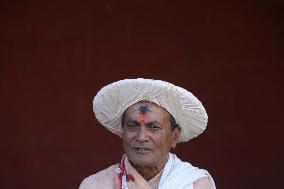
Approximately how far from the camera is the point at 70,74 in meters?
7.09

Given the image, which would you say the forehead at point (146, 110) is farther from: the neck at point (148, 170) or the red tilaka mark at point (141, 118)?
the neck at point (148, 170)

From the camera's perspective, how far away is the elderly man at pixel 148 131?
4273 mm

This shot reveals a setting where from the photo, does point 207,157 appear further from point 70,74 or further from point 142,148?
point 142,148

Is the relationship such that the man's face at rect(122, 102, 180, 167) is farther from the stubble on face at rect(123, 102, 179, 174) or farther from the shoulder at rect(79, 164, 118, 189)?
the shoulder at rect(79, 164, 118, 189)

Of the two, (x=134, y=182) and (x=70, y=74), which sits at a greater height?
(x=70, y=74)

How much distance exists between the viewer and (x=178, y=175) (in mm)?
4383

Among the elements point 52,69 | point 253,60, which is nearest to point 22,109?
point 52,69

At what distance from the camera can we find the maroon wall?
703 cm

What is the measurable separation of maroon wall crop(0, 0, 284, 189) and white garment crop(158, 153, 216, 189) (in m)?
2.63

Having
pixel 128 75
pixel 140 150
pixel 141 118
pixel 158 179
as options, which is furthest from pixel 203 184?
pixel 128 75

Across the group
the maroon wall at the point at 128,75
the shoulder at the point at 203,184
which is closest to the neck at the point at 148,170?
the shoulder at the point at 203,184

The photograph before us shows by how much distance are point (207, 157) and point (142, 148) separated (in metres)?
2.92

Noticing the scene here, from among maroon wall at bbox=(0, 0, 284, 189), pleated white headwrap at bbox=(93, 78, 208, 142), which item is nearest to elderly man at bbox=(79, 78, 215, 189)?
pleated white headwrap at bbox=(93, 78, 208, 142)

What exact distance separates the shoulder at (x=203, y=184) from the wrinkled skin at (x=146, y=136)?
23cm
